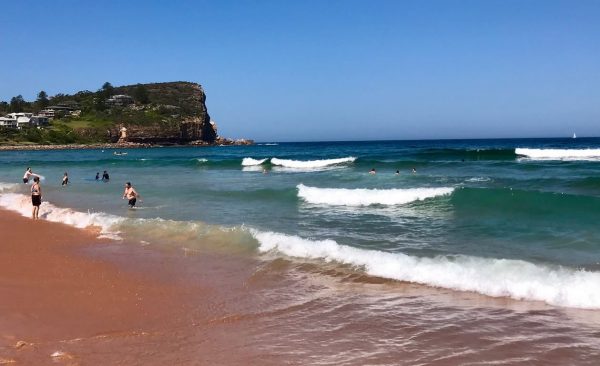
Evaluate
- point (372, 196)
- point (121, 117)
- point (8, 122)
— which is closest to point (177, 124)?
point (121, 117)

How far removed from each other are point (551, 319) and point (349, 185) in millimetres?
19063

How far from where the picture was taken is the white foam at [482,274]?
21.6 feet

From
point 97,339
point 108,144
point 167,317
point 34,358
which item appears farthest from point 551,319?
point 108,144

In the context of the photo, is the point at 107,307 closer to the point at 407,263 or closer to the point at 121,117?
the point at 407,263

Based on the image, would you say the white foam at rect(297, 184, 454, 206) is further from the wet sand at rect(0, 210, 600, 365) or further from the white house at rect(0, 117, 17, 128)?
the white house at rect(0, 117, 17, 128)

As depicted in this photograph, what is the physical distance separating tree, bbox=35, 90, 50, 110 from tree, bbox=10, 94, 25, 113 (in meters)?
4.08

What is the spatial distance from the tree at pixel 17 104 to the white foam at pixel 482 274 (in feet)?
514

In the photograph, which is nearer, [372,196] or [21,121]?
[372,196]

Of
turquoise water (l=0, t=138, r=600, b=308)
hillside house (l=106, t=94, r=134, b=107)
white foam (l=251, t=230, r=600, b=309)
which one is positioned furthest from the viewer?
hillside house (l=106, t=94, r=134, b=107)

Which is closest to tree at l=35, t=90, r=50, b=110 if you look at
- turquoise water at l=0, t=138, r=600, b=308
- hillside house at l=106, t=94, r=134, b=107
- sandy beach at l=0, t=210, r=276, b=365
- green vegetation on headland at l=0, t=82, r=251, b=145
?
green vegetation on headland at l=0, t=82, r=251, b=145

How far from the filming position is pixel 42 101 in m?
151

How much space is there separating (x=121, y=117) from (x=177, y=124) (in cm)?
1562

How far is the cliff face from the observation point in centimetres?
12106

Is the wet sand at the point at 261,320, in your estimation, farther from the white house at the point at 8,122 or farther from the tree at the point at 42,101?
the tree at the point at 42,101
